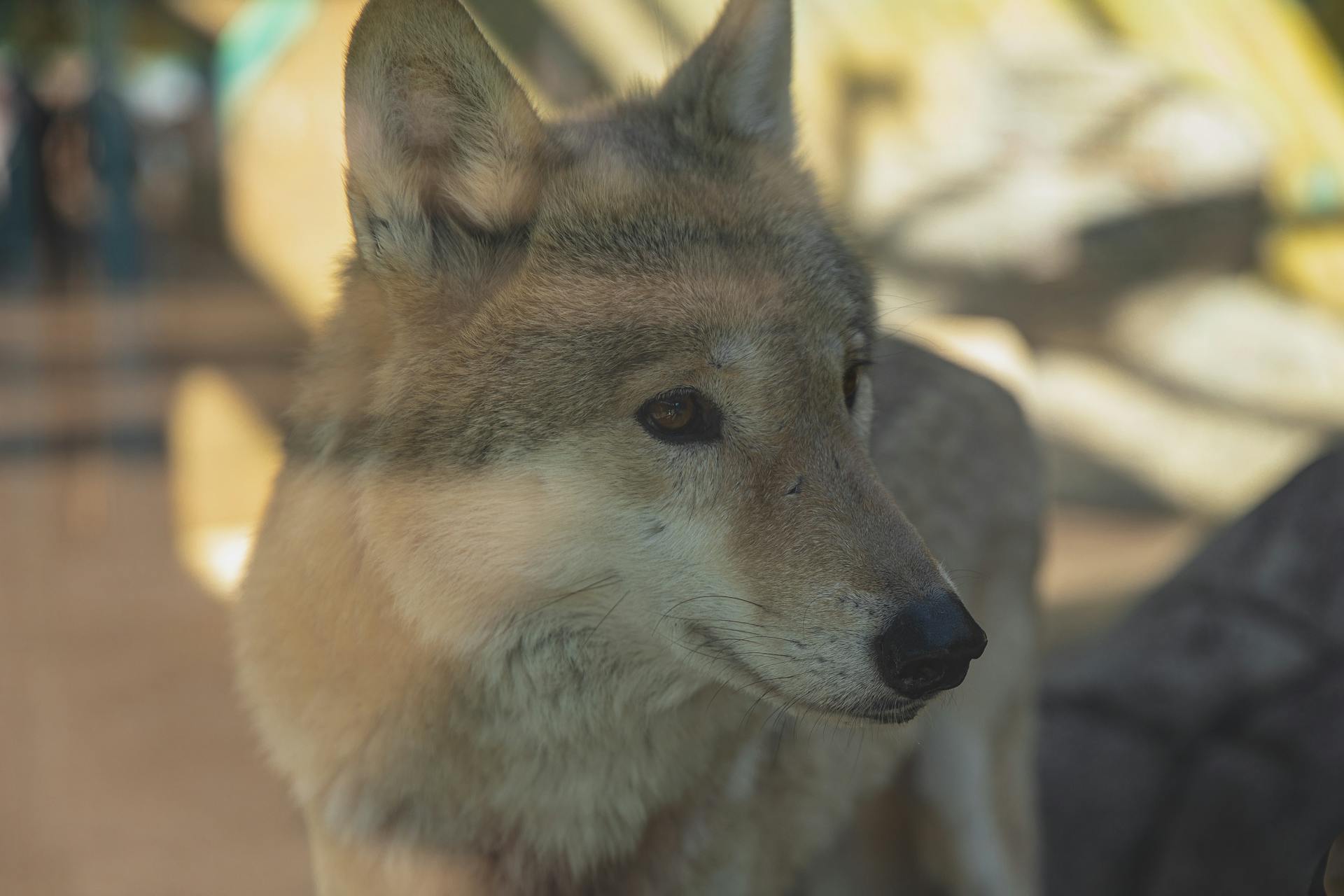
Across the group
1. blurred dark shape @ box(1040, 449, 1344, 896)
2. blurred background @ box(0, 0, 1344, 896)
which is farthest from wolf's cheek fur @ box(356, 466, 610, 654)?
blurred background @ box(0, 0, 1344, 896)

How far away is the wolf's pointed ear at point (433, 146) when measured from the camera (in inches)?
60.4

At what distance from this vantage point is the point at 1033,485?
124 inches

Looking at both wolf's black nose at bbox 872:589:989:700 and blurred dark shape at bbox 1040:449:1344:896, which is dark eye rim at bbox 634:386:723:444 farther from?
blurred dark shape at bbox 1040:449:1344:896

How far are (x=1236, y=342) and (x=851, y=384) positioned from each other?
208 inches

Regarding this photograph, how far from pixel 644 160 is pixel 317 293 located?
108 inches

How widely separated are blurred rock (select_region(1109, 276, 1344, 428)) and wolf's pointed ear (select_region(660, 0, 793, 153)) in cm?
490

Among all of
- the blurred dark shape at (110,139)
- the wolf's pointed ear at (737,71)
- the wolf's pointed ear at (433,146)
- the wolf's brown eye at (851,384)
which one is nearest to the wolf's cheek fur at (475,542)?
the wolf's pointed ear at (433,146)

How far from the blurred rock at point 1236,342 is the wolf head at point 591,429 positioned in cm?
524

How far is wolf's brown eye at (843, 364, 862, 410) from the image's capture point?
185cm

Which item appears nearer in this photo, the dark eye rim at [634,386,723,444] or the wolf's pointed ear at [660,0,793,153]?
the dark eye rim at [634,386,723,444]

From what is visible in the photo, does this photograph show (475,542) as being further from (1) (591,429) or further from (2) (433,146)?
(2) (433,146)

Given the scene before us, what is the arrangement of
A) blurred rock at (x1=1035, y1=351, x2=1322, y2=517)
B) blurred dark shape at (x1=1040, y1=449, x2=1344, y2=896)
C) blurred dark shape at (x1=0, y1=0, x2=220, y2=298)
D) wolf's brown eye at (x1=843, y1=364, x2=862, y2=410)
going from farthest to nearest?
1. blurred rock at (x1=1035, y1=351, x2=1322, y2=517)
2. blurred dark shape at (x1=0, y1=0, x2=220, y2=298)
3. blurred dark shape at (x1=1040, y1=449, x2=1344, y2=896)
4. wolf's brown eye at (x1=843, y1=364, x2=862, y2=410)

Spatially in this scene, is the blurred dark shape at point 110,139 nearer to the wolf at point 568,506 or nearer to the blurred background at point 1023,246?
the blurred background at point 1023,246

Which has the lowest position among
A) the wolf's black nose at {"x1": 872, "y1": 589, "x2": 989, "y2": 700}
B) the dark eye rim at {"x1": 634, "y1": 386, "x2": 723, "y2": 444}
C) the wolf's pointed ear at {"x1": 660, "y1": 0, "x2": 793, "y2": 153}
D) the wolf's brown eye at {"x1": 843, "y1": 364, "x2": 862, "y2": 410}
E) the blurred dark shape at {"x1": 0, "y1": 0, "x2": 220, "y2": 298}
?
the blurred dark shape at {"x1": 0, "y1": 0, "x2": 220, "y2": 298}
